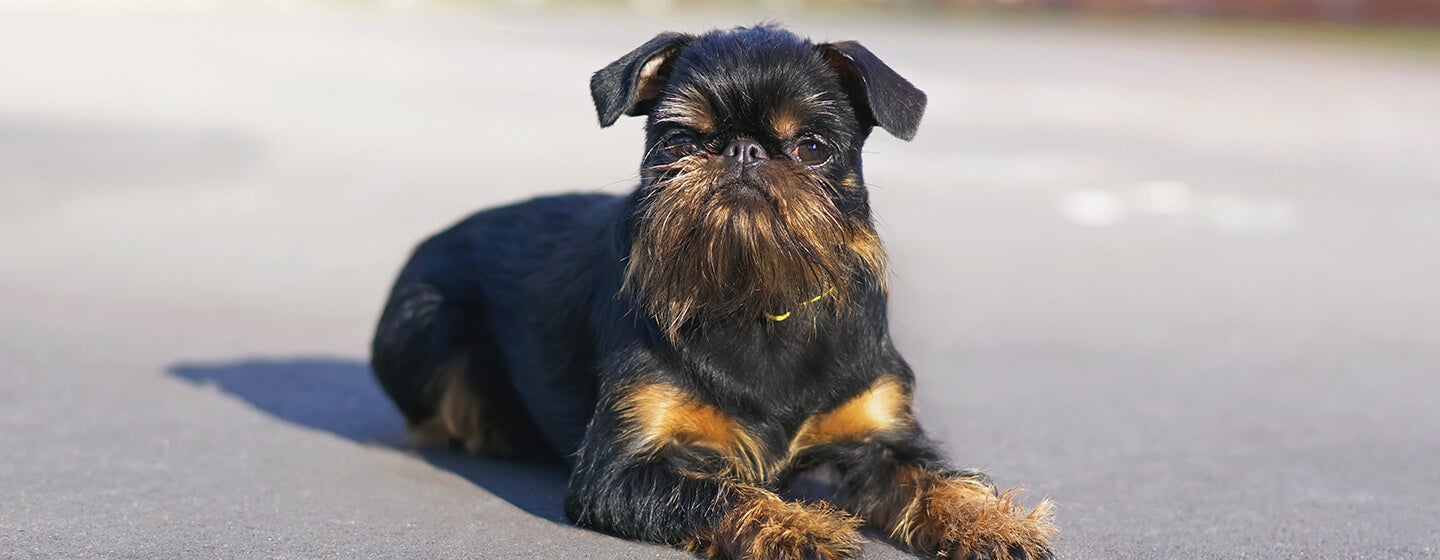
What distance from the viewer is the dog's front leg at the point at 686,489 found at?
4.52m

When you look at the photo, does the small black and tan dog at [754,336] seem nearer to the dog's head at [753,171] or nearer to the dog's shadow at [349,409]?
the dog's head at [753,171]

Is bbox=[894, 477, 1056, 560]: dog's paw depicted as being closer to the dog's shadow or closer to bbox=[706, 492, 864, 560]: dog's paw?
bbox=[706, 492, 864, 560]: dog's paw

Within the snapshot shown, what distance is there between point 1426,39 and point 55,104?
78.2ft

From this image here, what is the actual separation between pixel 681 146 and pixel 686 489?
1066 millimetres

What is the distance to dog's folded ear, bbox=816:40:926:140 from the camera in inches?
193

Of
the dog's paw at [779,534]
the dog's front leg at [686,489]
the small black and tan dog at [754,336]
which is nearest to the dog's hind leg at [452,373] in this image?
the small black and tan dog at [754,336]

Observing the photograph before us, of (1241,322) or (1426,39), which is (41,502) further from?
(1426,39)

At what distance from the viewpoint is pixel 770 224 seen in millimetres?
4719

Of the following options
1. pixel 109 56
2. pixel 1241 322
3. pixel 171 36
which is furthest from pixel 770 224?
pixel 171 36

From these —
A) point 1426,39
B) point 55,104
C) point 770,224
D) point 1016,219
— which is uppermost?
point 1426,39

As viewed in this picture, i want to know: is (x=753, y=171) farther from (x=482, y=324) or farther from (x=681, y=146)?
(x=482, y=324)

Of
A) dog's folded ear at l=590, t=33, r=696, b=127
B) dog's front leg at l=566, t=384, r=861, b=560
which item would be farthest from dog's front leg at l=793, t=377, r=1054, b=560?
dog's folded ear at l=590, t=33, r=696, b=127

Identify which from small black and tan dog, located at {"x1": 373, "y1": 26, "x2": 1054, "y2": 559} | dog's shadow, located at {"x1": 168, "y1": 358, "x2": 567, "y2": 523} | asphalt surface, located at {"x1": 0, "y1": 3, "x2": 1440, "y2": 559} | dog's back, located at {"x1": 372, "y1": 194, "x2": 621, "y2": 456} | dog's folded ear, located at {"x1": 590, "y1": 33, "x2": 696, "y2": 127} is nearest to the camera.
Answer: small black and tan dog, located at {"x1": 373, "y1": 26, "x2": 1054, "y2": 559}

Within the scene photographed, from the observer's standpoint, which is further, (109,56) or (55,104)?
(109,56)
